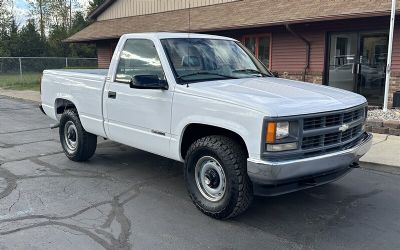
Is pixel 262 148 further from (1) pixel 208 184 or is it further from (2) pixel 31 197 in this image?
(2) pixel 31 197

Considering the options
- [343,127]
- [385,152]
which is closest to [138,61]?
[343,127]

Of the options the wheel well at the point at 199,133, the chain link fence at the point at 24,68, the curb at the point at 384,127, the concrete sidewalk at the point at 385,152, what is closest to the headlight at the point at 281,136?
the wheel well at the point at 199,133

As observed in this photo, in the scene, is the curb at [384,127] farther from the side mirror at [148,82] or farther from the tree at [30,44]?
the tree at [30,44]

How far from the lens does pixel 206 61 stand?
A: 5.27 m

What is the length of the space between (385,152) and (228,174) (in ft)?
14.1

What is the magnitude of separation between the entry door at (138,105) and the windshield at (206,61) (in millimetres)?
224

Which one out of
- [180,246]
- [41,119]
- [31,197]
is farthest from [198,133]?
[41,119]

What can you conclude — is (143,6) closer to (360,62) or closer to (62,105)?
(360,62)

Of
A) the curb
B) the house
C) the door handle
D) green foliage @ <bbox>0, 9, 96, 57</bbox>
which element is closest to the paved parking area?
the door handle

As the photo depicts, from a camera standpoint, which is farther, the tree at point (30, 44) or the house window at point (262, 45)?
the tree at point (30, 44)

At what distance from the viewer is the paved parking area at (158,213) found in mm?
4031

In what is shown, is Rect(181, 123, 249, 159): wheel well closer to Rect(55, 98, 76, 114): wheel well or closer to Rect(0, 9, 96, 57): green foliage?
Rect(55, 98, 76, 114): wheel well

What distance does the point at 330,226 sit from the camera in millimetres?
4391

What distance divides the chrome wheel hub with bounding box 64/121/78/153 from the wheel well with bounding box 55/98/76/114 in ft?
0.92
